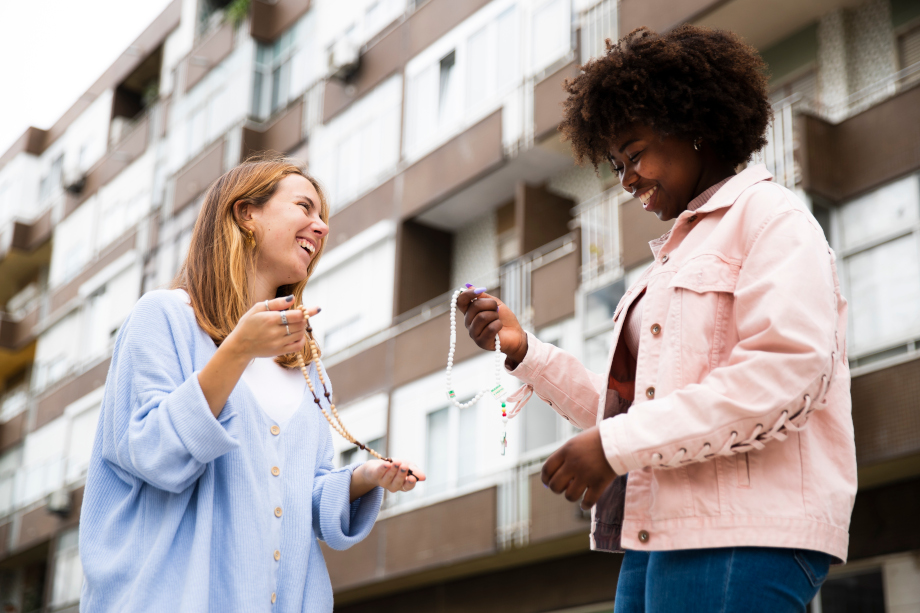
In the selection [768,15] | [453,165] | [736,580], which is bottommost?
[736,580]

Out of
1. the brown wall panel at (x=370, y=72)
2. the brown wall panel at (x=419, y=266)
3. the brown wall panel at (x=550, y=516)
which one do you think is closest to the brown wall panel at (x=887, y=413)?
the brown wall panel at (x=550, y=516)

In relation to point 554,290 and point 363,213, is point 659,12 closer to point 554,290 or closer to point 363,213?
point 554,290

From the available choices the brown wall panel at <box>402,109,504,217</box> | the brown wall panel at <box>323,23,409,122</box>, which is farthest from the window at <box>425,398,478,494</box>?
the brown wall panel at <box>323,23,409,122</box>

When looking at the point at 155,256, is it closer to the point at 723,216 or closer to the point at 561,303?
the point at 561,303

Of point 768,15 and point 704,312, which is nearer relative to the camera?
point 704,312

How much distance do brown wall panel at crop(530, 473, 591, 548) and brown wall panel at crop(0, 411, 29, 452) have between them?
20.7 meters

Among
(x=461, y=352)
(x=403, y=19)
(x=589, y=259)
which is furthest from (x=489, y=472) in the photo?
(x=403, y=19)

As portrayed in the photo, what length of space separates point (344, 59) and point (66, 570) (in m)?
14.3

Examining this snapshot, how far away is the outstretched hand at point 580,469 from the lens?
261 cm

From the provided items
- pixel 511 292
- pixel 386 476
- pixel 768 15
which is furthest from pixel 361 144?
pixel 386 476

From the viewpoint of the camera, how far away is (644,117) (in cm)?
314

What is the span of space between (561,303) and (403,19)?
7275 millimetres

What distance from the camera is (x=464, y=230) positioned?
19031mm

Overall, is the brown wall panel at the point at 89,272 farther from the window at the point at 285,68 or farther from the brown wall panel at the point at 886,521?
the brown wall panel at the point at 886,521
